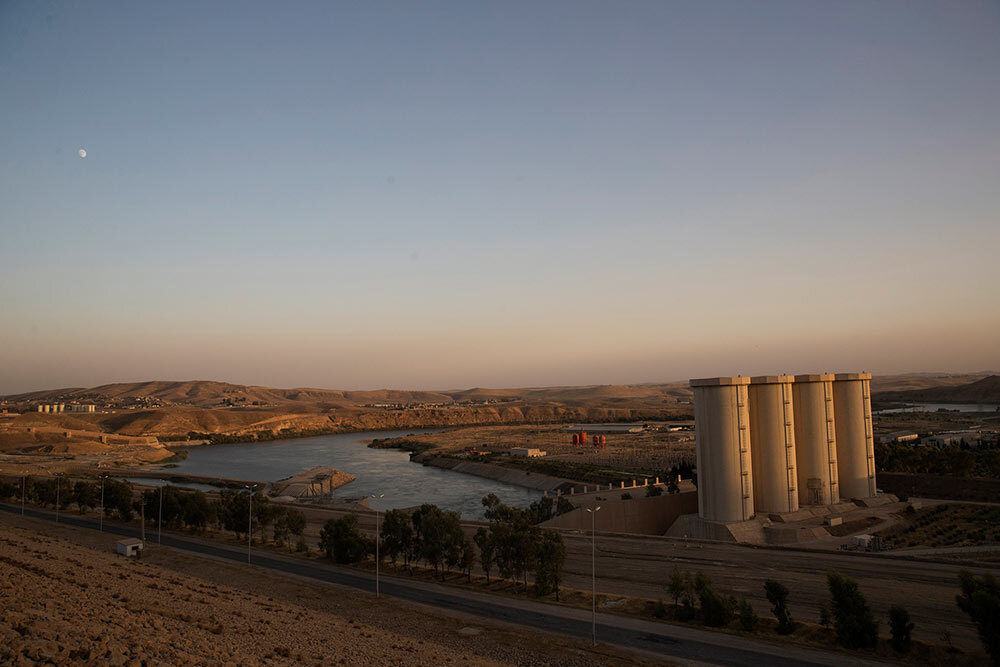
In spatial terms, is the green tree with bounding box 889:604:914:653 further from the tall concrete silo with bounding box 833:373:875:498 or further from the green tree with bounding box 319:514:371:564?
the tall concrete silo with bounding box 833:373:875:498

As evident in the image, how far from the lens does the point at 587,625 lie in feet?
70.7

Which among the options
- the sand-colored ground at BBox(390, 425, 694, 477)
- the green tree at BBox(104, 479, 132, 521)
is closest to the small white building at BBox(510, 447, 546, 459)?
the sand-colored ground at BBox(390, 425, 694, 477)

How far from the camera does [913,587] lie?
2441 cm

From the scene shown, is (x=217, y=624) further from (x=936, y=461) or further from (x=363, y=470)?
(x=363, y=470)

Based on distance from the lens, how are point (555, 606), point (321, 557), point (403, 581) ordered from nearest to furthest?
1. point (555, 606)
2. point (403, 581)
3. point (321, 557)

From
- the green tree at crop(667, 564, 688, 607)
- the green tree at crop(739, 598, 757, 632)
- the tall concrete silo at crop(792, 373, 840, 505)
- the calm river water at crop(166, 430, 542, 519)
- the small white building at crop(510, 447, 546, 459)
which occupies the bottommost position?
the calm river water at crop(166, 430, 542, 519)

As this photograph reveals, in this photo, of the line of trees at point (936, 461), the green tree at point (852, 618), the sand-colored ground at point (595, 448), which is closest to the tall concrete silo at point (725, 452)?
the green tree at point (852, 618)

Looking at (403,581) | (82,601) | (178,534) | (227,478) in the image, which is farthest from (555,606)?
(227,478)

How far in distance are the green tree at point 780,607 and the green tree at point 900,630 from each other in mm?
2845

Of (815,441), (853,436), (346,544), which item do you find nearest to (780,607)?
(346,544)

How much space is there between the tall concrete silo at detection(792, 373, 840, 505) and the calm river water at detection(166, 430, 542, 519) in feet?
87.0

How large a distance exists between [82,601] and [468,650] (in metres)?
11.0

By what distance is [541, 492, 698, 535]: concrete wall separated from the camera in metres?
41.3

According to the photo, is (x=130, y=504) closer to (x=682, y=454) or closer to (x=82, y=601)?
(x=82, y=601)
